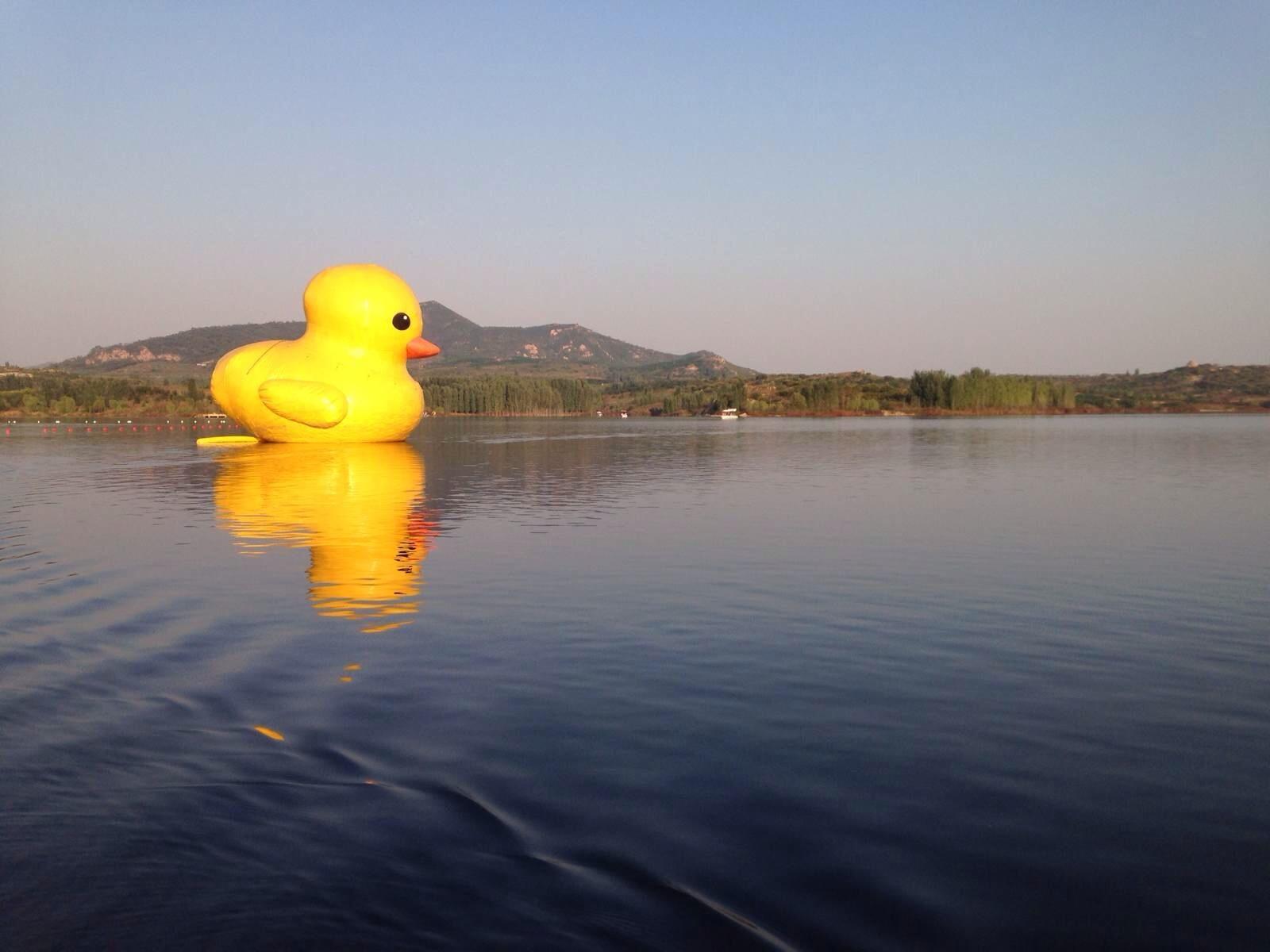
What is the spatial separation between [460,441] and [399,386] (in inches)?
540

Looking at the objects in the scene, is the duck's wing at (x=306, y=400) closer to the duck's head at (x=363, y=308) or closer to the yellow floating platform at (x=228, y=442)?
the duck's head at (x=363, y=308)

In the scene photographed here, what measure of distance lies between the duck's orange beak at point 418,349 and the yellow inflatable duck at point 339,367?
4 cm

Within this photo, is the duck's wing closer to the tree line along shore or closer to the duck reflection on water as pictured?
the duck reflection on water

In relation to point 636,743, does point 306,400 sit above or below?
above

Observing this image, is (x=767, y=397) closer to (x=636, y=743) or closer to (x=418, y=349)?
(x=418, y=349)

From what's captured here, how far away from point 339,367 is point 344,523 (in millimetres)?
20584

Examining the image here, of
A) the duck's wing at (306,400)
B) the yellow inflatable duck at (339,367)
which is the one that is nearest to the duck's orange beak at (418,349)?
the yellow inflatable duck at (339,367)

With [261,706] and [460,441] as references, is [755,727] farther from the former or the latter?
[460,441]

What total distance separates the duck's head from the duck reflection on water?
4878mm

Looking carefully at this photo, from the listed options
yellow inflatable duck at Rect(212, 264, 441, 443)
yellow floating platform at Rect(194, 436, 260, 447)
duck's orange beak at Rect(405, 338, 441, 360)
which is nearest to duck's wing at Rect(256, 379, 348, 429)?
yellow inflatable duck at Rect(212, 264, 441, 443)

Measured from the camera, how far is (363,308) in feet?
118

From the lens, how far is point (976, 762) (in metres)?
5.74

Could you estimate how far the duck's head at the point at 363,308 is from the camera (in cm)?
3609

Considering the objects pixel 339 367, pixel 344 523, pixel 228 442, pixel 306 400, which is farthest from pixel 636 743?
pixel 228 442
